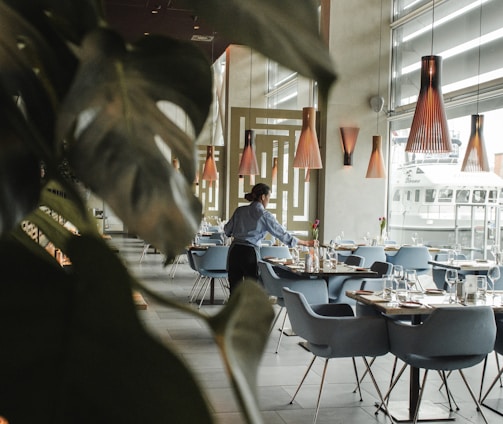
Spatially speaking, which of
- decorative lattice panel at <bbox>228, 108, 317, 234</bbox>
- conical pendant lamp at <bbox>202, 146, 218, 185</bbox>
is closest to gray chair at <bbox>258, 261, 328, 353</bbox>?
decorative lattice panel at <bbox>228, 108, 317, 234</bbox>

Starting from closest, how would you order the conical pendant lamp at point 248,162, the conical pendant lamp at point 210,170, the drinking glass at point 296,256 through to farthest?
the drinking glass at point 296,256, the conical pendant lamp at point 248,162, the conical pendant lamp at point 210,170

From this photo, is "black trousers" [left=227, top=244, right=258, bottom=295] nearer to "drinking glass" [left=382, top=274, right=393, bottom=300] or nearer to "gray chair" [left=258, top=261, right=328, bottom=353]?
"gray chair" [left=258, top=261, right=328, bottom=353]

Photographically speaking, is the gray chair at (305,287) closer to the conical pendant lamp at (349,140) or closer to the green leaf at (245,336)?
the conical pendant lamp at (349,140)

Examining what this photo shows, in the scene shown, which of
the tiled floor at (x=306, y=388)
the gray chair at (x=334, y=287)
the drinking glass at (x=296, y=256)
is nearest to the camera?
the tiled floor at (x=306, y=388)

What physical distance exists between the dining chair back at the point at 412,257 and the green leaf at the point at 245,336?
32.8 feet

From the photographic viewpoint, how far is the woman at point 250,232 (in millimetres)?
8320

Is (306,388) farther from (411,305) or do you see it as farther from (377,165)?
(377,165)

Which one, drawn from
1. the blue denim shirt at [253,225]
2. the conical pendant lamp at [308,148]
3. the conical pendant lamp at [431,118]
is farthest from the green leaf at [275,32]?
the conical pendant lamp at [308,148]

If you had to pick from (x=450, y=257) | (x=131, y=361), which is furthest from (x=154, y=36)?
(x=450, y=257)

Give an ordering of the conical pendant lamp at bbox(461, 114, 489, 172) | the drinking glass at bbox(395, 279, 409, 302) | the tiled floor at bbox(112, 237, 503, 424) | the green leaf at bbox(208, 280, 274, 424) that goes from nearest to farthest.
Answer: the green leaf at bbox(208, 280, 274, 424) → the tiled floor at bbox(112, 237, 503, 424) → the drinking glass at bbox(395, 279, 409, 302) → the conical pendant lamp at bbox(461, 114, 489, 172)

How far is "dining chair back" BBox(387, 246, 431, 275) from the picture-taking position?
400 inches

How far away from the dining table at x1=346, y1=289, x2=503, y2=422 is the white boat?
482cm

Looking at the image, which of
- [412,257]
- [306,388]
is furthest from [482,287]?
[412,257]

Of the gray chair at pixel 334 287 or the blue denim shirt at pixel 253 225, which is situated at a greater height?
the blue denim shirt at pixel 253 225
